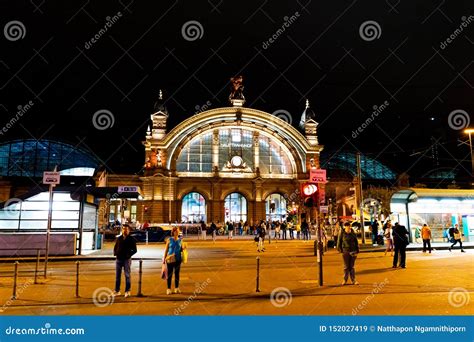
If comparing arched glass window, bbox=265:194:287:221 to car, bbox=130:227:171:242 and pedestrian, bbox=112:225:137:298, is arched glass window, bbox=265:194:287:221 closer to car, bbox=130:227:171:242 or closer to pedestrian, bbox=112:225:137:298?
car, bbox=130:227:171:242

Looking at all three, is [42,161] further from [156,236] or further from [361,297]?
[361,297]

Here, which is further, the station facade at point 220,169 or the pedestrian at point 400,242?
the station facade at point 220,169

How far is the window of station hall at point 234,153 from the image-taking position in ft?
186

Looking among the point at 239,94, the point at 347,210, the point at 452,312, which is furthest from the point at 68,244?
the point at 239,94

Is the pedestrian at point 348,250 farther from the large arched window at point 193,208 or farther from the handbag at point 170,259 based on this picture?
the large arched window at point 193,208

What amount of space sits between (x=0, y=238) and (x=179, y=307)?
1675cm

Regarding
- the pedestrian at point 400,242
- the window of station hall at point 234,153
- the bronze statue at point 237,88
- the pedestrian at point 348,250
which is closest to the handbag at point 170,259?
the pedestrian at point 348,250

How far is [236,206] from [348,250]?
44.2 meters

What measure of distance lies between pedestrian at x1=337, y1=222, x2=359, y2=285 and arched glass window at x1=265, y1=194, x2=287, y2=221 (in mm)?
Answer: 44041

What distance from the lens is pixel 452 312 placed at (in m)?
8.16

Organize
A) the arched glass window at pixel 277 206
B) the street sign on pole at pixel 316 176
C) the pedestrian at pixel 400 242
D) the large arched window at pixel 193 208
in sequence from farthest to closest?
1. the arched glass window at pixel 277 206
2. the large arched window at pixel 193 208
3. the pedestrian at pixel 400 242
4. the street sign on pole at pixel 316 176

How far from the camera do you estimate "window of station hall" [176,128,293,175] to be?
56.7 metres

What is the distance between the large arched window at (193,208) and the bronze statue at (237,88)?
15.6 meters

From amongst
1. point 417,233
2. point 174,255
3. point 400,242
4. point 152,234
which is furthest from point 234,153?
point 174,255
